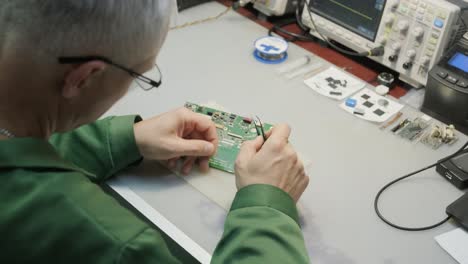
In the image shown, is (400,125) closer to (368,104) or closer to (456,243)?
(368,104)

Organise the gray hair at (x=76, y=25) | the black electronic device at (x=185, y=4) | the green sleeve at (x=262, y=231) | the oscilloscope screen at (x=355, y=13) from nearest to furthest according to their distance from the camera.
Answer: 1. the gray hair at (x=76, y=25)
2. the green sleeve at (x=262, y=231)
3. the oscilloscope screen at (x=355, y=13)
4. the black electronic device at (x=185, y=4)

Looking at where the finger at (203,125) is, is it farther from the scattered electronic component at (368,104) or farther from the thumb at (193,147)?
the scattered electronic component at (368,104)

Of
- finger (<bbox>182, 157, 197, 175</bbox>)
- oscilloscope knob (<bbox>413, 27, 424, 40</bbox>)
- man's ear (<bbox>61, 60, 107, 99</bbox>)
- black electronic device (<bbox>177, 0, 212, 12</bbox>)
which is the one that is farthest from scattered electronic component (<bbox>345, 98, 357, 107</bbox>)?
man's ear (<bbox>61, 60, 107, 99</bbox>)

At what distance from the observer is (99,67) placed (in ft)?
2.57

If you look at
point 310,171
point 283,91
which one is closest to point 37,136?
point 310,171

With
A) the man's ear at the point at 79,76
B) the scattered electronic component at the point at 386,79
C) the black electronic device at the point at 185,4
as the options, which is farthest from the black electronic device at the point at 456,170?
the black electronic device at the point at 185,4

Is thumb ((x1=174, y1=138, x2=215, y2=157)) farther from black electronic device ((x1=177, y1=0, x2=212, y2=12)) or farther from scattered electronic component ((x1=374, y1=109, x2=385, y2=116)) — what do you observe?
black electronic device ((x1=177, y1=0, x2=212, y2=12))

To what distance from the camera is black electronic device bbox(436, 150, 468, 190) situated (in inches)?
47.7

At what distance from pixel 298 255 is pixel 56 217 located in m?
0.41

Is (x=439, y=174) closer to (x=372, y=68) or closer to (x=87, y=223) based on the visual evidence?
(x=372, y=68)

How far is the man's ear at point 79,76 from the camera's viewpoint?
770mm

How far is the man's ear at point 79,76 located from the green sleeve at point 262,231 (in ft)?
1.18

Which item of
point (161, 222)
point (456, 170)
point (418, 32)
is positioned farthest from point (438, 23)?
point (161, 222)

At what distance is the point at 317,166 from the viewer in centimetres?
125
